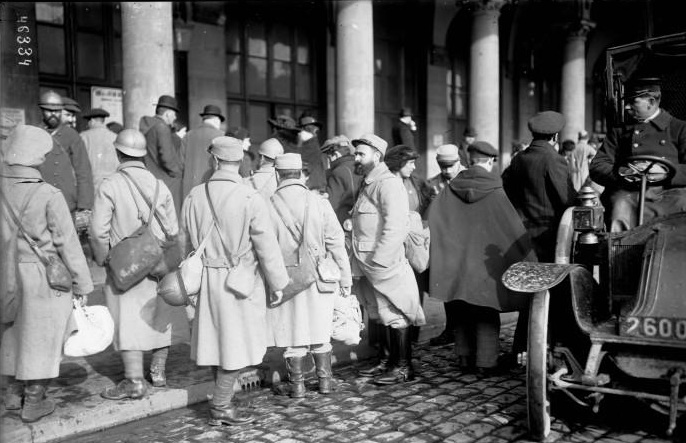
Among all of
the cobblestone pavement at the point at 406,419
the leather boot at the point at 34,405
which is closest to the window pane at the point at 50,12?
the leather boot at the point at 34,405

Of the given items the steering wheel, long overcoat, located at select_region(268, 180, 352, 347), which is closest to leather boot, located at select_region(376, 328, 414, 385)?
long overcoat, located at select_region(268, 180, 352, 347)

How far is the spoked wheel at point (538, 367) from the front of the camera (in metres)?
3.83

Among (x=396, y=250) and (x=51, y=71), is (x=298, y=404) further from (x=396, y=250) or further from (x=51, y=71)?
(x=51, y=71)

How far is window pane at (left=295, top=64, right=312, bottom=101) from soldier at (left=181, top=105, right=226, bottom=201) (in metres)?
6.35

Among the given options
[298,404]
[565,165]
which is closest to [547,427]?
[298,404]

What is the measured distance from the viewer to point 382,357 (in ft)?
19.0

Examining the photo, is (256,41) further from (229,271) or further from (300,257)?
(229,271)

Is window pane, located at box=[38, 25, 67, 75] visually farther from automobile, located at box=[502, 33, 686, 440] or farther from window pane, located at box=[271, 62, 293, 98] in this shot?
automobile, located at box=[502, 33, 686, 440]

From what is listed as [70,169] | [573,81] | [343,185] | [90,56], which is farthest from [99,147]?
[573,81]

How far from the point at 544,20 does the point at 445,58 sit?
344 centimetres

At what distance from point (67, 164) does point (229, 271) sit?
3.52m

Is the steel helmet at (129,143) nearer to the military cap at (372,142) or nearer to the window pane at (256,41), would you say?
the military cap at (372,142)

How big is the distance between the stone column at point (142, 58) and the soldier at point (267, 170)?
2.60m

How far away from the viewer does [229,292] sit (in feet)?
14.8
